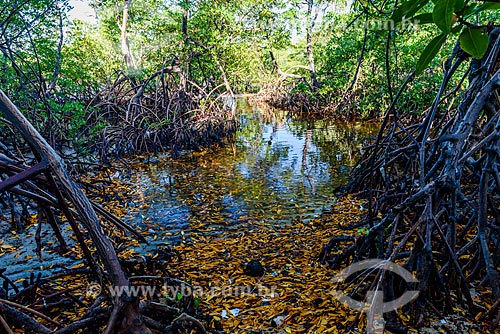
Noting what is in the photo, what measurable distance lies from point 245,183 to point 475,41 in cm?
439

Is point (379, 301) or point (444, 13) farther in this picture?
point (379, 301)

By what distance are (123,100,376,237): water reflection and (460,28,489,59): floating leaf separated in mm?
2856

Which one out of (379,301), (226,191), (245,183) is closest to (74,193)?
(379,301)

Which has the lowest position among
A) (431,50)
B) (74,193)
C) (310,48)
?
(74,193)

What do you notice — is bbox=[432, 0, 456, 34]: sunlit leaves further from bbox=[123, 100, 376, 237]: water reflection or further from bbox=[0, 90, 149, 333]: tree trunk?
bbox=[123, 100, 376, 237]: water reflection

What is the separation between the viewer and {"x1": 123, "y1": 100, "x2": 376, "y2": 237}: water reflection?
12.1 feet

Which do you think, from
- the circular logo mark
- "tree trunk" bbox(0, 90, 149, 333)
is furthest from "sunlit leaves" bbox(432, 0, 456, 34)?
the circular logo mark

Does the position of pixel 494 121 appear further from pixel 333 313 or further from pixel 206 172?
pixel 206 172

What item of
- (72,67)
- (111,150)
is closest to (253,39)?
(72,67)

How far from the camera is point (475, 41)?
700mm

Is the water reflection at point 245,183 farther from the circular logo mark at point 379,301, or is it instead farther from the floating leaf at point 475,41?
the floating leaf at point 475,41

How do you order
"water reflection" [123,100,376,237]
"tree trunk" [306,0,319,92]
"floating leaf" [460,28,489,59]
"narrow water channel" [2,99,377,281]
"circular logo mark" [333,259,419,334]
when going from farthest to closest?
"tree trunk" [306,0,319,92] → "water reflection" [123,100,376,237] → "narrow water channel" [2,99,377,281] → "circular logo mark" [333,259,419,334] → "floating leaf" [460,28,489,59]

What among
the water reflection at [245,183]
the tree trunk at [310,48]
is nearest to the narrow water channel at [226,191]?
the water reflection at [245,183]

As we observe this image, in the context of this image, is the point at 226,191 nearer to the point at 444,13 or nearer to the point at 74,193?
the point at 74,193
